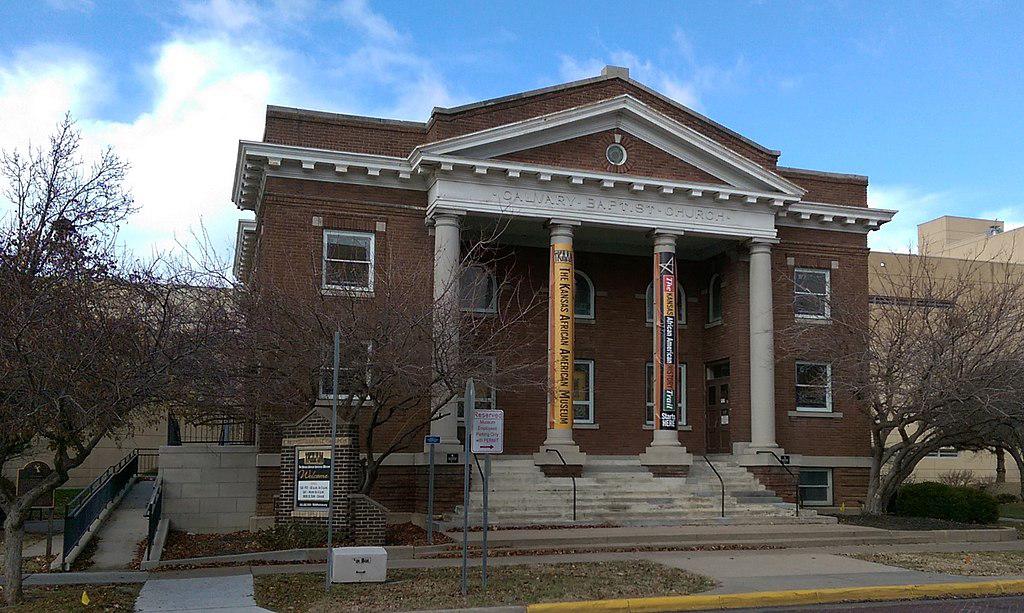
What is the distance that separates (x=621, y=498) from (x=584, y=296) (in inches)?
289

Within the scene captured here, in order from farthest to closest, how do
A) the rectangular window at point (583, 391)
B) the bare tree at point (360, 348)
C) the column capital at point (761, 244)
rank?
the rectangular window at point (583, 391) → the column capital at point (761, 244) → the bare tree at point (360, 348)

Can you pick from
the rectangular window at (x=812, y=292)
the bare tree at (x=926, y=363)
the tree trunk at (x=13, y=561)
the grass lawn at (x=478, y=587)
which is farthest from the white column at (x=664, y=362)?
the tree trunk at (x=13, y=561)

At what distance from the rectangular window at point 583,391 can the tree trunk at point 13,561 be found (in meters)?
17.1

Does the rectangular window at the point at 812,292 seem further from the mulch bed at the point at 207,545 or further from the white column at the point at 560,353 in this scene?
the mulch bed at the point at 207,545

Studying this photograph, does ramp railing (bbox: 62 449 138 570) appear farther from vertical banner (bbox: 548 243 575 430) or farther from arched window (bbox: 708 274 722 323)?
arched window (bbox: 708 274 722 323)

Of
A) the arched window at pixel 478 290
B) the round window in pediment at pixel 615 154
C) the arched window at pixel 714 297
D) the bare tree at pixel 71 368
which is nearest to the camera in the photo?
the bare tree at pixel 71 368

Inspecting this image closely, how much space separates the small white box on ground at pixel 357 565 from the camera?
13.8m

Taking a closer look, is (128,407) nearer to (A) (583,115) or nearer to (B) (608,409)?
(A) (583,115)

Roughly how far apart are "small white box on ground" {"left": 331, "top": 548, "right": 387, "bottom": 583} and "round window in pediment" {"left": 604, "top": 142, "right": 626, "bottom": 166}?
46.3 ft

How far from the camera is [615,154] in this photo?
25.5 meters

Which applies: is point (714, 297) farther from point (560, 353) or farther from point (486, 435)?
point (486, 435)

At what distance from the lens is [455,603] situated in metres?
12.7

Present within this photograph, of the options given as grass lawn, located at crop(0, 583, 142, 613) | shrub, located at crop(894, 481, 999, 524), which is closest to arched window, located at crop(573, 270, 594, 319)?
shrub, located at crop(894, 481, 999, 524)

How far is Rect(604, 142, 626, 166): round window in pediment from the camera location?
83.3ft
